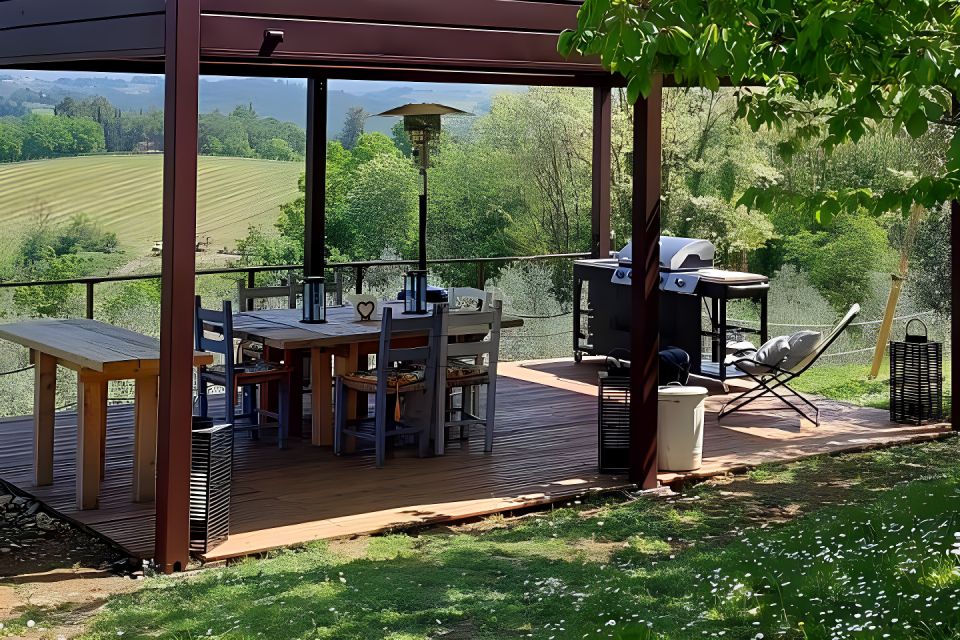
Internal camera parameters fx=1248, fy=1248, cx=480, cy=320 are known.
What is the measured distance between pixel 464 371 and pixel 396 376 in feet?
1.43

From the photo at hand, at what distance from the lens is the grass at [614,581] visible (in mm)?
4145

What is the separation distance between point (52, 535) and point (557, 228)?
67.1ft

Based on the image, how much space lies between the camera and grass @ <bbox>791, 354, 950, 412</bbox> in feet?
31.7

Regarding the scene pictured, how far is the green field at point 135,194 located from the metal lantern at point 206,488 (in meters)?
24.4

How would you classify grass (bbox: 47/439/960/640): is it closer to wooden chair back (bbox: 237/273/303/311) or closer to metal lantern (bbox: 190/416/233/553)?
metal lantern (bbox: 190/416/233/553)

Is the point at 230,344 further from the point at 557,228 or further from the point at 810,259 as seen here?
the point at 557,228

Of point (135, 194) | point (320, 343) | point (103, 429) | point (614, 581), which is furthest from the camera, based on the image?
Result: point (135, 194)

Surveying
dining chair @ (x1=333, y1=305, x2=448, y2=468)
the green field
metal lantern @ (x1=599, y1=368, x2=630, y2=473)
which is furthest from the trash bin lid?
the green field

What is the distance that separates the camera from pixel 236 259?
29031 mm

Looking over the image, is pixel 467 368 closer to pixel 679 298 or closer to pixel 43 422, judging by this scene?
pixel 43 422

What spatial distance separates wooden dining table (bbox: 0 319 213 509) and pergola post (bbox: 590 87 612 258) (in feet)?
17.0

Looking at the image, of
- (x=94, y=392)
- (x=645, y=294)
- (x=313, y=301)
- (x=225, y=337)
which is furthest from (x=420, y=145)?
(x=94, y=392)

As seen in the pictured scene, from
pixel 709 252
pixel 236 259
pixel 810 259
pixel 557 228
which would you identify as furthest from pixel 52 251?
pixel 709 252

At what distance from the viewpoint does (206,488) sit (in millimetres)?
5426
